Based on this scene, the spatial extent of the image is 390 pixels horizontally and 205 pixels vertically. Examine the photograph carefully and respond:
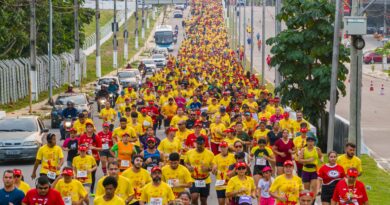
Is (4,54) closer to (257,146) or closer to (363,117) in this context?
(363,117)

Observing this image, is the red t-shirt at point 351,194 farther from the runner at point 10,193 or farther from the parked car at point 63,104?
the parked car at point 63,104

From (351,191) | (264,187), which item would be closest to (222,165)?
(264,187)

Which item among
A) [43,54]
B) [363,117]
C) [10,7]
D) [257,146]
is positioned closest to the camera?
[257,146]

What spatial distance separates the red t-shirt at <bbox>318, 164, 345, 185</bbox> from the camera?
18344 mm

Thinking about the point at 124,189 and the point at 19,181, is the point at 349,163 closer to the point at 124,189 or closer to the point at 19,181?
the point at 124,189

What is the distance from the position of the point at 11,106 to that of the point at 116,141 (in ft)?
97.2

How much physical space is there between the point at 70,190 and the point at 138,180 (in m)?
1.10

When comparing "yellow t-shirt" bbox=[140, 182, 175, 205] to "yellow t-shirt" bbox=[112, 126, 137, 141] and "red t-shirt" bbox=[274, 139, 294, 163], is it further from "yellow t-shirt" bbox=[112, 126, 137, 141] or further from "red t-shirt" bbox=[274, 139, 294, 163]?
"yellow t-shirt" bbox=[112, 126, 137, 141]

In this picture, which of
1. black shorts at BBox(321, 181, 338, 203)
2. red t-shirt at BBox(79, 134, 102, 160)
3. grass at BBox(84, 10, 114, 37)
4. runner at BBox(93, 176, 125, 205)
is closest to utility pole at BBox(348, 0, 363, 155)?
red t-shirt at BBox(79, 134, 102, 160)

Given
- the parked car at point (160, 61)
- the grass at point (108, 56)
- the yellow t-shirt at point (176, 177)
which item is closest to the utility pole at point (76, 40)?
the grass at point (108, 56)

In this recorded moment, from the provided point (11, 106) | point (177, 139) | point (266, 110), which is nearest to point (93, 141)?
point (177, 139)

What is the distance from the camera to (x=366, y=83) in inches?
3068

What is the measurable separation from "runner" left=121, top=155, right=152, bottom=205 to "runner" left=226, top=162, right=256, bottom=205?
4.19ft

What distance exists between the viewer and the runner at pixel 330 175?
18312 mm
